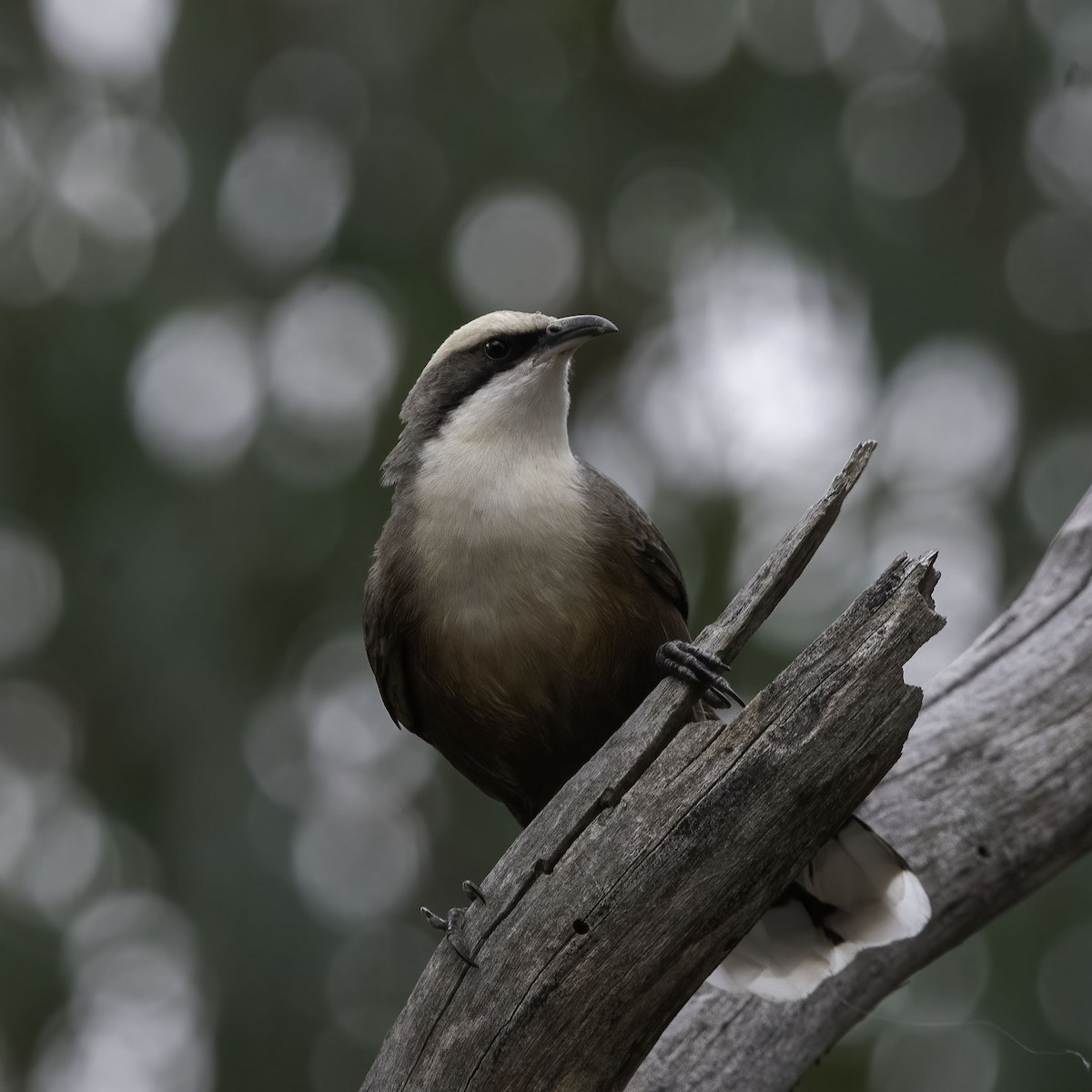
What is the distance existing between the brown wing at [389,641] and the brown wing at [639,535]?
0.65 m

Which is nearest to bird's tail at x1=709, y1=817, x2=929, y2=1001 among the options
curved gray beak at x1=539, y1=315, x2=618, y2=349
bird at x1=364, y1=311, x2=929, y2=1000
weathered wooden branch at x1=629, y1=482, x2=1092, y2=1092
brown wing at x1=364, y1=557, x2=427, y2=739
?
bird at x1=364, y1=311, x2=929, y2=1000

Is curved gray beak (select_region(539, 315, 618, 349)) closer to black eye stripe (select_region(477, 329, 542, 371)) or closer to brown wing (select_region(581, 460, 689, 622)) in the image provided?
black eye stripe (select_region(477, 329, 542, 371))

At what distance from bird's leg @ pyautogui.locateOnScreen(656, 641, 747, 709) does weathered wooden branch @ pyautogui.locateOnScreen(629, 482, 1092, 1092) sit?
4.14ft

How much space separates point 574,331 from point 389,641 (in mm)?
1108

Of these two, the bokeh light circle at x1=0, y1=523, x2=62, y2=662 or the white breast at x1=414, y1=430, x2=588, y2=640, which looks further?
the bokeh light circle at x1=0, y1=523, x2=62, y2=662

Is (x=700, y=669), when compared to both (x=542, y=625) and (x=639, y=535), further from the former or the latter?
(x=639, y=535)

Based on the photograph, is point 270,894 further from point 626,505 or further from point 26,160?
point 26,160

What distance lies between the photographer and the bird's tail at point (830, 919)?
392 cm

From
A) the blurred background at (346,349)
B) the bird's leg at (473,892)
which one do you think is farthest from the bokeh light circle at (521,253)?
the bird's leg at (473,892)

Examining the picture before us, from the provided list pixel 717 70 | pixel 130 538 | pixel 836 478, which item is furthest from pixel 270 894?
pixel 717 70

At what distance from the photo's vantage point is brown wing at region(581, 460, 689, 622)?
411 centimetres

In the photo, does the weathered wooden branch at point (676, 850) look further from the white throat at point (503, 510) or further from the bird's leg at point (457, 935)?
the white throat at point (503, 510)

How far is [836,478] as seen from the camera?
123 inches

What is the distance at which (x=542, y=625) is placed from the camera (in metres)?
3.91
